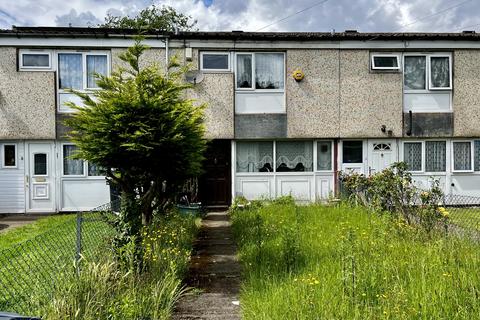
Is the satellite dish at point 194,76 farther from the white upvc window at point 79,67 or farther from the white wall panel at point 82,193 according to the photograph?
the white wall panel at point 82,193

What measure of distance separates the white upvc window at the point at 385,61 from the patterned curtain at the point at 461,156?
11.0 feet

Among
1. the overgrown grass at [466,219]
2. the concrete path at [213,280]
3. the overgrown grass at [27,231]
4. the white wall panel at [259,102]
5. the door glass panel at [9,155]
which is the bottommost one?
the concrete path at [213,280]

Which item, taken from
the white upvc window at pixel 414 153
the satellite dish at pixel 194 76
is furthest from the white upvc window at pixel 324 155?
the satellite dish at pixel 194 76

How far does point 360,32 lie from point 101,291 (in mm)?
11980

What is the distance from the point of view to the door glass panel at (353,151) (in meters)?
13.4

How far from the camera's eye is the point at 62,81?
12.6 meters

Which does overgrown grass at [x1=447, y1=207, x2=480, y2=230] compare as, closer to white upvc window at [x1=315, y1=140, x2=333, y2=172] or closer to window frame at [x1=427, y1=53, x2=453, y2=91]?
white upvc window at [x1=315, y1=140, x2=333, y2=172]

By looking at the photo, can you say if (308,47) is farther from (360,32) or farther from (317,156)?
(317,156)

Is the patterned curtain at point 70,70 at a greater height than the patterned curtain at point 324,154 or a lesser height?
greater

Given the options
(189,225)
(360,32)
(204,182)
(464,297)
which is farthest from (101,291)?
(360,32)

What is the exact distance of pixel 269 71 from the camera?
1305 centimetres

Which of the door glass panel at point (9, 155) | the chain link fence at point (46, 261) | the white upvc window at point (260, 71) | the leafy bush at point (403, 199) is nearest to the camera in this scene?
the chain link fence at point (46, 261)

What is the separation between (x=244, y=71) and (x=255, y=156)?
2797mm

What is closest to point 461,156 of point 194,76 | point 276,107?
point 276,107
